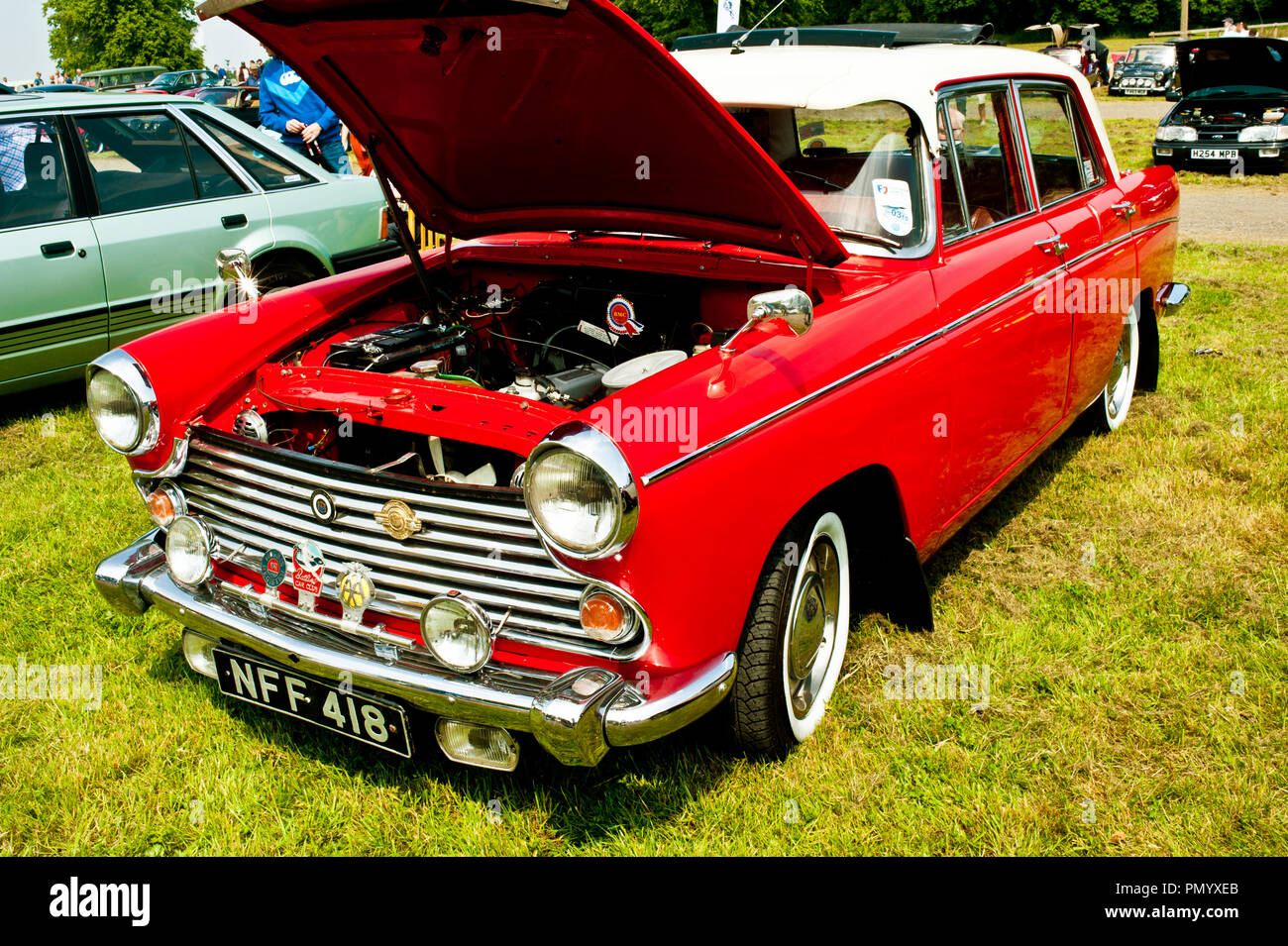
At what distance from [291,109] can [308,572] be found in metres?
5.84

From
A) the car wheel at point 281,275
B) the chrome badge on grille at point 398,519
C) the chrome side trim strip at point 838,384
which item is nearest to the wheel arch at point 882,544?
the chrome side trim strip at point 838,384

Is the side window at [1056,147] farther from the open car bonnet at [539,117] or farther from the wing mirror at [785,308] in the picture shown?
the wing mirror at [785,308]

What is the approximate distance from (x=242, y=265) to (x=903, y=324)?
83.3 inches

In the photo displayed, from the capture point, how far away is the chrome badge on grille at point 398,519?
2236 millimetres

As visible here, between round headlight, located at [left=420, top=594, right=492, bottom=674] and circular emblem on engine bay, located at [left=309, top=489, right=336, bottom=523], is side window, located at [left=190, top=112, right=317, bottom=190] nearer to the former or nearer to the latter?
circular emblem on engine bay, located at [left=309, top=489, right=336, bottom=523]

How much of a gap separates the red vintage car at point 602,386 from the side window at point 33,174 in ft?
8.69

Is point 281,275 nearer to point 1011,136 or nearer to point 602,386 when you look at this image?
point 602,386

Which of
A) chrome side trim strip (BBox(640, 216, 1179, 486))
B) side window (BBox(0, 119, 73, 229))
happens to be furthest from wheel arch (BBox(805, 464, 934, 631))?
side window (BBox(0, 119, 73, 229))

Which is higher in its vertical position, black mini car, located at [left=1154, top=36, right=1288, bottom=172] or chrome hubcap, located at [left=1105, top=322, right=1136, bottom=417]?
black mini car, located at [left=1154, top=36, right=1288, bottom=172]

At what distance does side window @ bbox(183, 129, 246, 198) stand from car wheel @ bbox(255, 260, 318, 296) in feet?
1.49

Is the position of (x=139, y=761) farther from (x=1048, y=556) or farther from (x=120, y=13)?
(x=120, y=13)

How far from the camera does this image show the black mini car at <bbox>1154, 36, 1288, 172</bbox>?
39.1ft

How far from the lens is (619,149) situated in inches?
112
